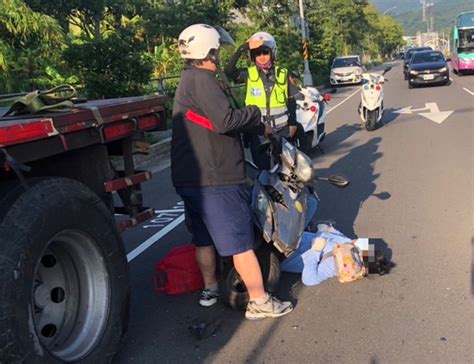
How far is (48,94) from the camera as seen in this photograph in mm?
3277

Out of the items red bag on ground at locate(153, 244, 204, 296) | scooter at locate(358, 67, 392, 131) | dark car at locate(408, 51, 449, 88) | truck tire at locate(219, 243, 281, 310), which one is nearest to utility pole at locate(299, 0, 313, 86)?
dark car at locate(408, 51, 449, 88)

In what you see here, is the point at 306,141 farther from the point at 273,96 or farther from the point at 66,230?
the point at 66,230

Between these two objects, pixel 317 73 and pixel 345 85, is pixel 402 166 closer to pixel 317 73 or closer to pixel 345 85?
pixel 345 85

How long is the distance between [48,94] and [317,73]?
109 feet

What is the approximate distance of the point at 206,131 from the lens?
3604 mm

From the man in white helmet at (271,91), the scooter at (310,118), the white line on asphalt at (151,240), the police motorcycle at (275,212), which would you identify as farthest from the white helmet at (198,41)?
the scooter at (310,118)

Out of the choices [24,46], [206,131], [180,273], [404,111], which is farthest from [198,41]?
[404,111]

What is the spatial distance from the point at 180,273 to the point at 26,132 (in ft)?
6.67

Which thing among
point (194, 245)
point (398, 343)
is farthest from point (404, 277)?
point (194, 245)

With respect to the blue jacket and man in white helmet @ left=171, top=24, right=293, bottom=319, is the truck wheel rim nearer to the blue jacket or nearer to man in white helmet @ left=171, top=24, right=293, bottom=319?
man in white helmet @ left=171, top=24, right=293, bottom=319

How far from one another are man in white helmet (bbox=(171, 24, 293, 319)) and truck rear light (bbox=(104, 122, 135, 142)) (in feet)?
1.08

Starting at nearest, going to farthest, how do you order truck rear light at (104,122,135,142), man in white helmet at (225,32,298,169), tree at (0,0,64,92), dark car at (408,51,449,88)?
truck rear light at (104,122,135,142) < man in white helmet at (225,32,298,169) < tree at (0,0,64,92) < dark car at (408,51,449,88)

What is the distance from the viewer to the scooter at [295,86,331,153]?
9.55m

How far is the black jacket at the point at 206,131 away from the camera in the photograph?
3.47 meters
